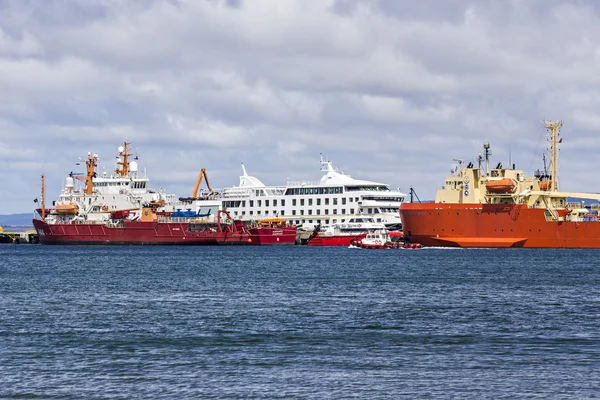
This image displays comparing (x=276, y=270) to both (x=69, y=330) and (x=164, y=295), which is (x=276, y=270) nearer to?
(x=164, y=295)

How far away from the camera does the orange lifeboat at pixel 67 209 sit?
389 ft

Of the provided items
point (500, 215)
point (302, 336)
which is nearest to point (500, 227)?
point (500, 215)

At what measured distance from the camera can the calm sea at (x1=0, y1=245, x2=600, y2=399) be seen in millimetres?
21422

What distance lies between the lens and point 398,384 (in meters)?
21.5

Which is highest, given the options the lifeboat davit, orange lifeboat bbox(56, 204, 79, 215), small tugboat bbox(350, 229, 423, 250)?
the lifeboat davit

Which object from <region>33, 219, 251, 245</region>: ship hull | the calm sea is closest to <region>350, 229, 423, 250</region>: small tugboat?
<region>33, 219, 251, 245</region>: ship hull

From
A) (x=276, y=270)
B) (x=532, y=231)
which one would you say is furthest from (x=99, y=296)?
(x=532, y=231)

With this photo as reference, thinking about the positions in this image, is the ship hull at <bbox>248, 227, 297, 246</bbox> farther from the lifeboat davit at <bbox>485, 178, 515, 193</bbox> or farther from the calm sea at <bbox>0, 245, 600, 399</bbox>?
the calm sea at <bbox>0, 245, 600, 399</bbox>

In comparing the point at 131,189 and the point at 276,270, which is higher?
the point at 131,189

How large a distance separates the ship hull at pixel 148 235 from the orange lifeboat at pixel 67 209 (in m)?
2.74

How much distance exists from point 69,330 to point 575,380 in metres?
16.2

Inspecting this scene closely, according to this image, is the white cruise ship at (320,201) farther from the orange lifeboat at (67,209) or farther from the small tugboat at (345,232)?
the orange lifeboat at (67,209)

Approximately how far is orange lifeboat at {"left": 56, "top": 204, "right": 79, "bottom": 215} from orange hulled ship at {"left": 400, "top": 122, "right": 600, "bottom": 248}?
47.7 m

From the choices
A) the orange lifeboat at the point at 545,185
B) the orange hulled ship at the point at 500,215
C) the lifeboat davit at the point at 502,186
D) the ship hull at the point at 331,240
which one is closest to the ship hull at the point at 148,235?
the ship hull at the point at 331,240
